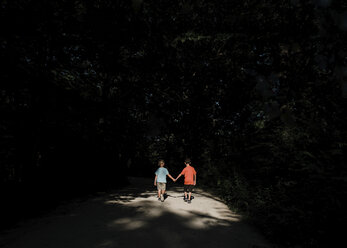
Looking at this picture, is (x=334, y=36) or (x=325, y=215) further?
(x=334, y=36)

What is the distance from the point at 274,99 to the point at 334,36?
4.14 meters

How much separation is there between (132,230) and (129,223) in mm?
716

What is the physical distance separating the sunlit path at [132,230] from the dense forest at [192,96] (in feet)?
2.97

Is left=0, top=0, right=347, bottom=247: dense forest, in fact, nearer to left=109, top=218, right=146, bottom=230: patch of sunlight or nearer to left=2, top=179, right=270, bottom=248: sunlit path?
left=2, top=179, right=270, bottom=248: sunlit path

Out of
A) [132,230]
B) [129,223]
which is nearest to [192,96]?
[129,223]

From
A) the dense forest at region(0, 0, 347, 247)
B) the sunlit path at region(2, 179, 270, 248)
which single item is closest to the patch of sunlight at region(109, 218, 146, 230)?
the sunlit path at region(2, 179, 270, 248)

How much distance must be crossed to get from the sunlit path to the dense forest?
0.90m

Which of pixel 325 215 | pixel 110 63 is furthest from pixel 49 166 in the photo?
pixel 325 215

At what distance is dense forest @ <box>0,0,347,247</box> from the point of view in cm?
580

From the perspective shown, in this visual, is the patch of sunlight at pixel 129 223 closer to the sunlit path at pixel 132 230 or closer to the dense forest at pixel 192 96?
the sunlit path at pixel 132 230

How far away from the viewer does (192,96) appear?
19938 mm

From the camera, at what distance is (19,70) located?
7410mm

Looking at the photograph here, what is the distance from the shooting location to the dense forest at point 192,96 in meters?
5.80

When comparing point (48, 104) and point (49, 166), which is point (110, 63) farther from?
point (49, 166)
